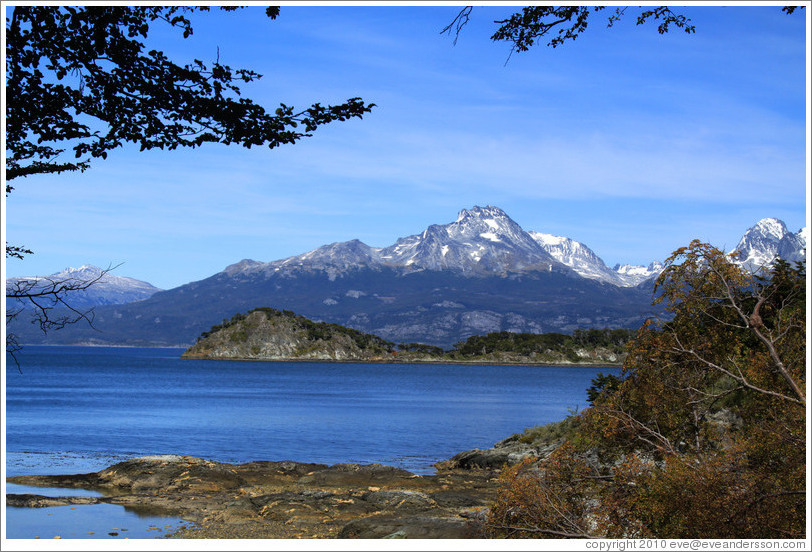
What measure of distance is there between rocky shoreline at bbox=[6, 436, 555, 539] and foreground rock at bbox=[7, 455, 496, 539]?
22 millimetres

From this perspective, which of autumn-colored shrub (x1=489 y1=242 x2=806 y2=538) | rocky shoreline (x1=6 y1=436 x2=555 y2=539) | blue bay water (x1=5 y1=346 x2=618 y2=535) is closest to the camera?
autumn-colored shrub (x1=489 y1=242 x2=806 y2=538)

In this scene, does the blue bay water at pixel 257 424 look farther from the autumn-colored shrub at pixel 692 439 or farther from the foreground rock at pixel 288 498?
the autumn-colored shrub at pixel 692 439

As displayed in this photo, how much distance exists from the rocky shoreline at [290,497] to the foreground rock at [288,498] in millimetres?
22

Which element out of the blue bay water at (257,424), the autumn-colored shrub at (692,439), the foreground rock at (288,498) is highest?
the autumn-colored shrub at (692,439)

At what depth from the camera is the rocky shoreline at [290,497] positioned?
1535 cm

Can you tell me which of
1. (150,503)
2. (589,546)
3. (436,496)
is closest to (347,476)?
(436,496)

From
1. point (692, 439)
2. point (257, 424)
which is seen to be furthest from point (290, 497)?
point (257, 424)

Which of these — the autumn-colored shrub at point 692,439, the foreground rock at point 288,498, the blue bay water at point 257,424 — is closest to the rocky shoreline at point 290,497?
the foreground rock at point 288,498

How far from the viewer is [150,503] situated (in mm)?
19203

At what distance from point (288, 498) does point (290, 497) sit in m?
0.14

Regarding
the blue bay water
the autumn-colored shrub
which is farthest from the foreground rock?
the blue bay water

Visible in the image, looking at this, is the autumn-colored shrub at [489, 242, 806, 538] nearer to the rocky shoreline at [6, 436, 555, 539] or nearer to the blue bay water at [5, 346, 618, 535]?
the rocky shoreline at [6, 436, 555, 539]

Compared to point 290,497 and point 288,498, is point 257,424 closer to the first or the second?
point 290,497

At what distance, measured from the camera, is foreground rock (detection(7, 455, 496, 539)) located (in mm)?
15359
